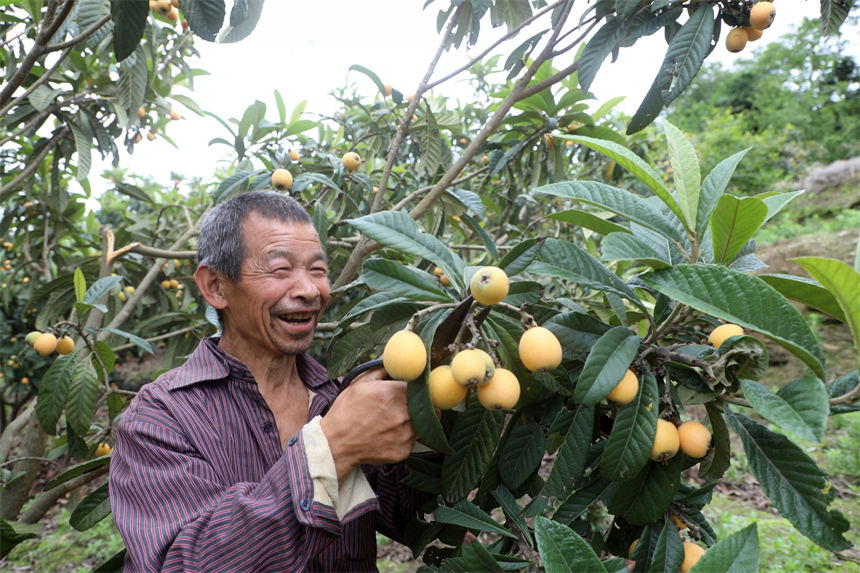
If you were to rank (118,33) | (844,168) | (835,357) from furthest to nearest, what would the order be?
(844,168), (835,357), (118,33)

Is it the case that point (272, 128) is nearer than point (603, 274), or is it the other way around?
point (603, 274)

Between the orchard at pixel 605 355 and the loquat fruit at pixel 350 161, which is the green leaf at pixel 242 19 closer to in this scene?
the orchard at pixel 605 355

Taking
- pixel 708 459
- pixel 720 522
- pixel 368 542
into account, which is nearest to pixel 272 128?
pixel 368 542

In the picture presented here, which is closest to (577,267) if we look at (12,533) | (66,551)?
(12,533)

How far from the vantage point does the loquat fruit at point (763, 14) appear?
121 cm

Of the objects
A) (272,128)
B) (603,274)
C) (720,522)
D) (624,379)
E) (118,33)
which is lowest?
(720,522)

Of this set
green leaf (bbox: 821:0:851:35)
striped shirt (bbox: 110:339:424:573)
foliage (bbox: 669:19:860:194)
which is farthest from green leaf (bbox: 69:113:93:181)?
foliage (bbox: 669:19:860:194)

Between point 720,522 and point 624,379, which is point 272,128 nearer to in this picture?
point 624,379

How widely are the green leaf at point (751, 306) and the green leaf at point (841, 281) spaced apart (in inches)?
1.8

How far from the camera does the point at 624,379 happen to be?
858 millimetres

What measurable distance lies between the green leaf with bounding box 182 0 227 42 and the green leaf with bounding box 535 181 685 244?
661 mm

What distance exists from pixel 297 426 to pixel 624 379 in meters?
0.86

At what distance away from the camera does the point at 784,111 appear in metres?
16.7

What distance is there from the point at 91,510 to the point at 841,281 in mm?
1783
